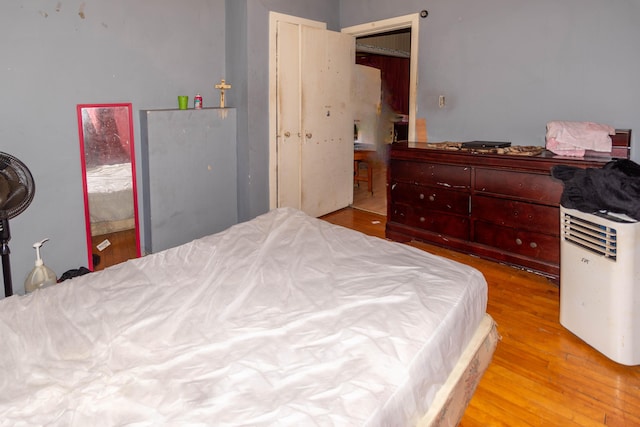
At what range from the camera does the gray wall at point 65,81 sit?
2730 mm

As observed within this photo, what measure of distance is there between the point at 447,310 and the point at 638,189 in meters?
1.27

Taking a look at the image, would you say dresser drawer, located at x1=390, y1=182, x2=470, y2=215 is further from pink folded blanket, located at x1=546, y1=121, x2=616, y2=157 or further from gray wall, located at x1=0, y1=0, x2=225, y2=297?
gray wall, located at x1=0, y1=0, x2=225, y2=297

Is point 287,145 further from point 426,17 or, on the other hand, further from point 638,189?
point 638,189

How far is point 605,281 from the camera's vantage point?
2146 mm

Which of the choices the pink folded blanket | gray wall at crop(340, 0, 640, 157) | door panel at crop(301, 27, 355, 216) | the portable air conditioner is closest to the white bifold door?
door panel at crop(301, 27, 355, 216)

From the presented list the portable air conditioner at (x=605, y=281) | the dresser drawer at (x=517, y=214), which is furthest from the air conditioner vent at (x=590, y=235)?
the dresser drawer at (x=517, y=214)

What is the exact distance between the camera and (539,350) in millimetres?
2281

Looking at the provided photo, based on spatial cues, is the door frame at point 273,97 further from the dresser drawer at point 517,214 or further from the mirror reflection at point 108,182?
the dresser drawer at point 517,214

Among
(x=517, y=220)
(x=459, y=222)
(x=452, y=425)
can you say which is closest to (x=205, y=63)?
(x=459, y=222)

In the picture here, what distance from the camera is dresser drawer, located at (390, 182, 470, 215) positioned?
3.37 meters

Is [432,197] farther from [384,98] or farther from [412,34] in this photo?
[384,98]

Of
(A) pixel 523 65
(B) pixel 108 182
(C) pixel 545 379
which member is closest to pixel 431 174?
(A) pixel 523 65

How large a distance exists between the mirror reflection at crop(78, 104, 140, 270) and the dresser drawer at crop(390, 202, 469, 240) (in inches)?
86.6

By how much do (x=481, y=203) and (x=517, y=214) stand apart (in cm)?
28
